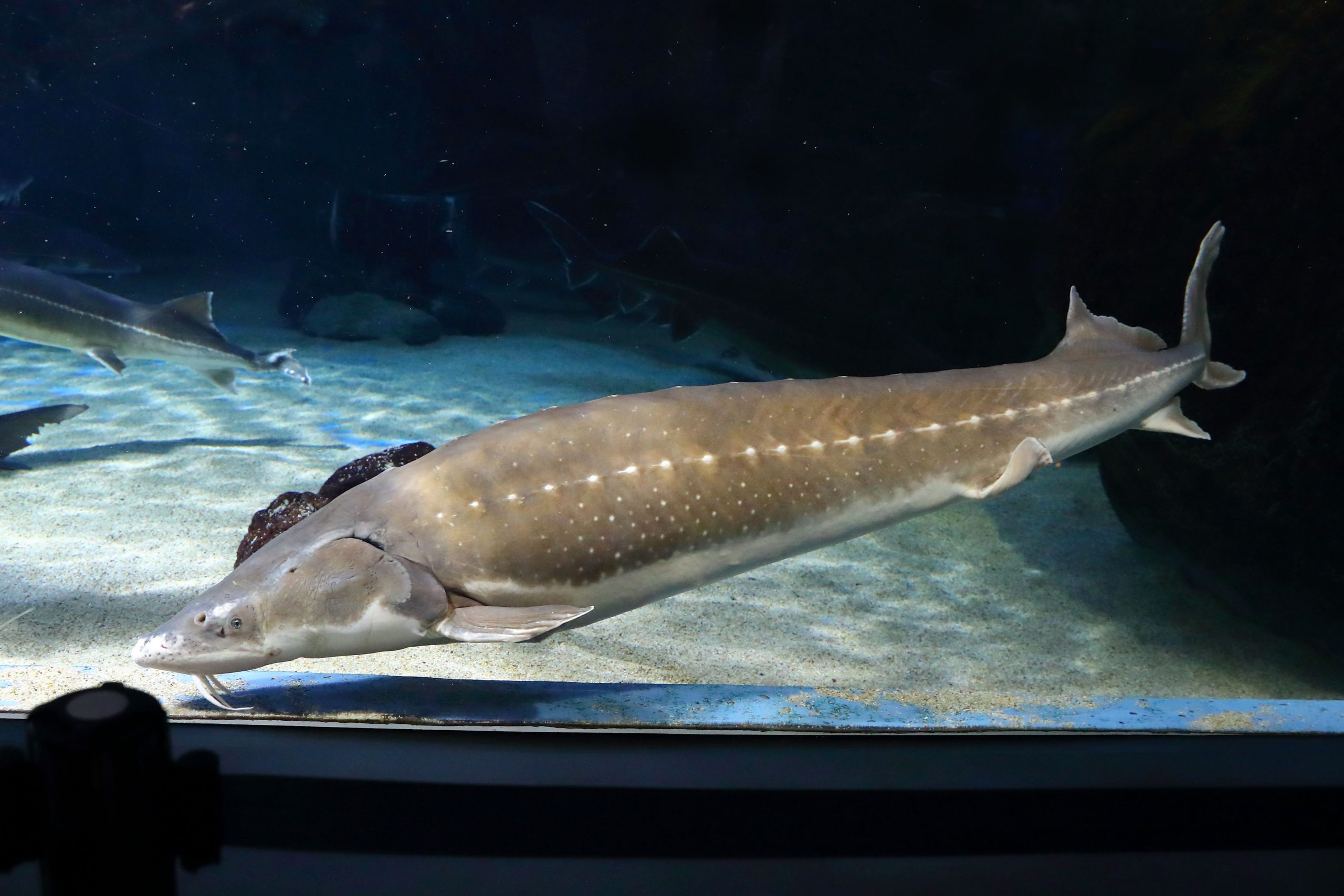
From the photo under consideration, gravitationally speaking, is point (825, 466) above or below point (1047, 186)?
below

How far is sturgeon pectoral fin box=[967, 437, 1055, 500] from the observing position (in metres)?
2.34

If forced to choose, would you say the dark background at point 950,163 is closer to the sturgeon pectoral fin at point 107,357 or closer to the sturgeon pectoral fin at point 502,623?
the sturgeon pectoral fin at point 502,623

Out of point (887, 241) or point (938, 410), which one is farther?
point (887, 241)

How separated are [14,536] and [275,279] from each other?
1558cm

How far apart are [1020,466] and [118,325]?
5.94m

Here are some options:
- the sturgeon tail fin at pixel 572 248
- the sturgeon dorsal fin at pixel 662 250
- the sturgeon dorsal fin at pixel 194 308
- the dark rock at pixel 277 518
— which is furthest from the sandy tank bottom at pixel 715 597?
the sturgeon tail fin at pixel 572 248

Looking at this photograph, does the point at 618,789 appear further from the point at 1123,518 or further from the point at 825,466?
the point at 1123,518

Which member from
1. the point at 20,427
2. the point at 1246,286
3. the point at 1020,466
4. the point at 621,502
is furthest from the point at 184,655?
the point at 1246,286

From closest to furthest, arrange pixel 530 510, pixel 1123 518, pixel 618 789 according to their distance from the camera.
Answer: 1. pixel 618 789
2. pixel 530 510
3. pixel 1123 518

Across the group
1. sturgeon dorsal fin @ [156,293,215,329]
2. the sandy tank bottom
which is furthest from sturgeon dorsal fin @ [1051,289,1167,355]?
sturgeon dorsal fin @ [156,293,215,329]

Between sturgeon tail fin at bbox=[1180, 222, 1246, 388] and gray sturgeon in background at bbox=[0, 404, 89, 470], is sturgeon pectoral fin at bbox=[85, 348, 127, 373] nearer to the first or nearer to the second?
gray sturgeon in background at bbox=[0, 404, 89, 470]

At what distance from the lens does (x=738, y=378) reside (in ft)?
28.3

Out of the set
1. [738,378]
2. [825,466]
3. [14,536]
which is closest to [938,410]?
[825,466]

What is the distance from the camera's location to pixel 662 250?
8.66 m
